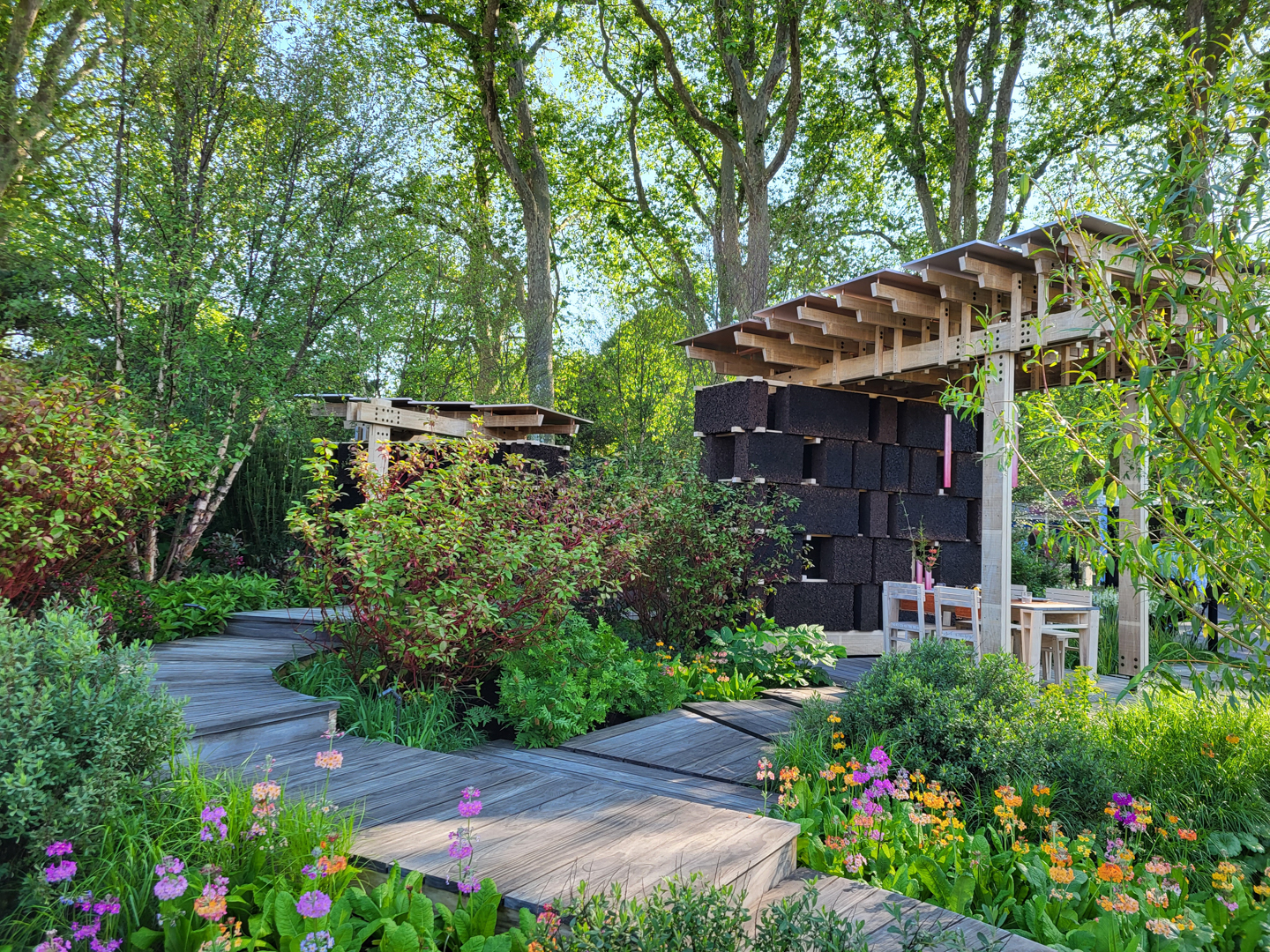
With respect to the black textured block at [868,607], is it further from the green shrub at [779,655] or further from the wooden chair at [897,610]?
the green shrub at [779,655]

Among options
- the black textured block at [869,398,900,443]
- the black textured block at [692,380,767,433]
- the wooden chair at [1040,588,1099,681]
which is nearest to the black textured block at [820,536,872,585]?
the black textured block at [869,398,900,443]

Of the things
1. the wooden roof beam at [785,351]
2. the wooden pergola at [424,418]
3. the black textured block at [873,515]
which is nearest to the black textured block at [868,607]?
the black textured block at [873,515]

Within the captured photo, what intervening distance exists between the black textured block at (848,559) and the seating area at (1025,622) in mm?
810

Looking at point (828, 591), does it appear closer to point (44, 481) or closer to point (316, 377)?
point (316, 377)

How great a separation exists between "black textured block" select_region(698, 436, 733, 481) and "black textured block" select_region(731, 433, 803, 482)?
0.56ft

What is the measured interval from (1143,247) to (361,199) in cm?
701

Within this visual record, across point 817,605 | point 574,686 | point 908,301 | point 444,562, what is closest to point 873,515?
point 817,605

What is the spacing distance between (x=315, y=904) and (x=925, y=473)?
24.4 ft

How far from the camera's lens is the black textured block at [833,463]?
738 centimetres

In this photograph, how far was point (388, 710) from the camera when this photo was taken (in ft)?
12.3

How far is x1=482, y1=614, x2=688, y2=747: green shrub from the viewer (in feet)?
12.7

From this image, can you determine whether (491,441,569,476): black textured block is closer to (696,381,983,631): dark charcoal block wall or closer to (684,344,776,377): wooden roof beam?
(684,344,776,377): wooden roof beam

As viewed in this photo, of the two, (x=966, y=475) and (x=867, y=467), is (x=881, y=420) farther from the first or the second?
(x=966, y=475)

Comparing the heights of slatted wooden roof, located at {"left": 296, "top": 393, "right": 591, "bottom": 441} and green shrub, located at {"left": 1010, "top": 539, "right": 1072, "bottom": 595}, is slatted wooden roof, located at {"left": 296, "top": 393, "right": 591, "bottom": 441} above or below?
above
